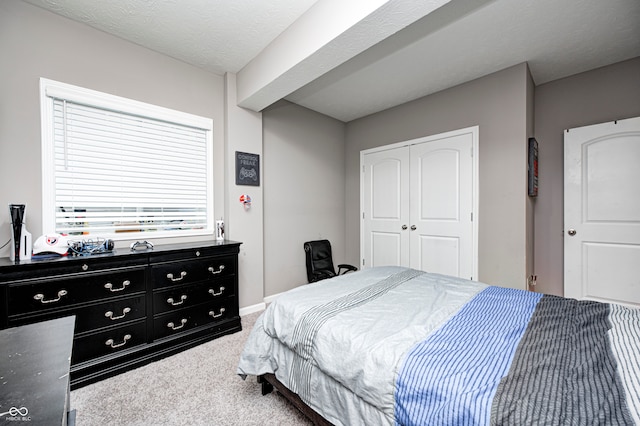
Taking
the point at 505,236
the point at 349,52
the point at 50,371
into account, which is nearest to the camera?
the point at 50,371

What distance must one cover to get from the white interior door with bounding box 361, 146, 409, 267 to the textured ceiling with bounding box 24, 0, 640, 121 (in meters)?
1.18

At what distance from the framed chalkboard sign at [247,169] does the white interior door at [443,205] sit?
7.11ft

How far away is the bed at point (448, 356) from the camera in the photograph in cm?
88

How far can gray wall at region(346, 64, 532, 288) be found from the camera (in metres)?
2.85

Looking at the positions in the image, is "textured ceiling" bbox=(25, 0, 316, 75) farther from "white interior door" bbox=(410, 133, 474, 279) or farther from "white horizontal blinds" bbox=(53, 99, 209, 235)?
"white interior door" bbox=(410, 133, 474, 279)

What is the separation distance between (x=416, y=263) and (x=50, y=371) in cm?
367

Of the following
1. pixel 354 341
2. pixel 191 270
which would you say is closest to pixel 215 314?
pixel 191 270

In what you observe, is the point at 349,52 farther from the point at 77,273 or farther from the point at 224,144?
the point at 77,273

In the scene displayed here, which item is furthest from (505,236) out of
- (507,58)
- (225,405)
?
(225,405)

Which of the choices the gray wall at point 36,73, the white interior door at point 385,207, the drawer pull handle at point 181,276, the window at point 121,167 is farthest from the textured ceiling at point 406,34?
the drawer pull handle at point 181,276

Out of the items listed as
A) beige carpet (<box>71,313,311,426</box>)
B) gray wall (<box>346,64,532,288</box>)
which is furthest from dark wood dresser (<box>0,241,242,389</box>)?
gray wall (<box>346,64,532,288</box>)

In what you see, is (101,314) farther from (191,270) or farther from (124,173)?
(124,173)

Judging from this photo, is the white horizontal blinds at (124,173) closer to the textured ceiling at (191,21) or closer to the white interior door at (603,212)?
the textured ceiling at (191,21)

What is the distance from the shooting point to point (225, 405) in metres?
1.75
